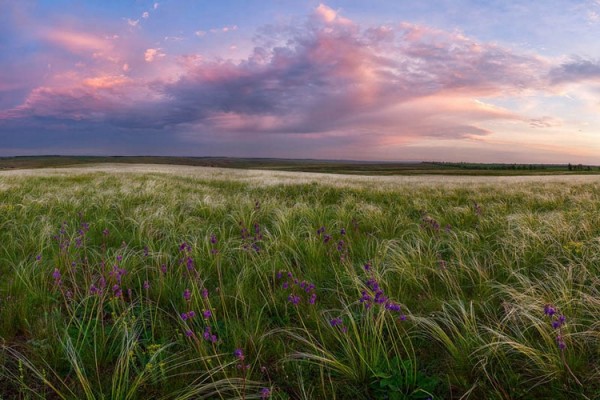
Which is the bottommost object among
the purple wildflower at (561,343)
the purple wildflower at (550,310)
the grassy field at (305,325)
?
the grassy field at (305,325)

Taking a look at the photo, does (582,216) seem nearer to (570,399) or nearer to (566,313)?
(566,313)

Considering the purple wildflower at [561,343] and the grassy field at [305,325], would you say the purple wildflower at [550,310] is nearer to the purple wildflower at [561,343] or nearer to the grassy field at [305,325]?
the grassy field at [305,325]

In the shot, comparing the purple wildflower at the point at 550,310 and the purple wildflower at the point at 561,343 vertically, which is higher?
Result: the purple wildflower at the point at 550,310

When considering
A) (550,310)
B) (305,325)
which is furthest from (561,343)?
(305,325)

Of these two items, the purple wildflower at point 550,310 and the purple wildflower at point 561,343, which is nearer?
the purple wildflower at point 561,343

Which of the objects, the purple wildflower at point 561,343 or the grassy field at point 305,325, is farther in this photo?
the grassy field at point 305,325

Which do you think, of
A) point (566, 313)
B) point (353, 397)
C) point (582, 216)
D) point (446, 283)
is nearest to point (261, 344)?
point (353, 397)

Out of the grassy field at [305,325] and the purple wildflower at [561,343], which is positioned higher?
the purple wildflower at [561,343]

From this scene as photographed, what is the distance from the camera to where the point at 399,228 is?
6566mm

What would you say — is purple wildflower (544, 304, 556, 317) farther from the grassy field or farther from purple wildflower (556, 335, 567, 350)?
purple wildflower (556, 335, 567, 350)

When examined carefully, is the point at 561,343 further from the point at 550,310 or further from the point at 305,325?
the point at 305,325

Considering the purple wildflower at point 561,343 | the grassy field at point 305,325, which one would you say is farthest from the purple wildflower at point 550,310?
the purple wildflower at point 561,343

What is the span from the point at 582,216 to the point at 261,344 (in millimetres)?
7492

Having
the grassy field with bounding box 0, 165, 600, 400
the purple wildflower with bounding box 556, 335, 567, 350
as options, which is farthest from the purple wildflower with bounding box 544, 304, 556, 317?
the purple wildflower with bounding box 556, 335, 567, 350
